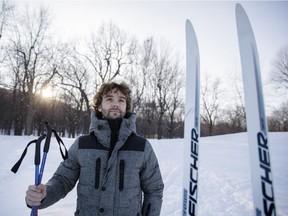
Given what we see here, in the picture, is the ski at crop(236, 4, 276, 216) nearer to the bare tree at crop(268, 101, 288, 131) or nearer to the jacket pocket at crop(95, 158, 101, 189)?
the jacket pocket at crop(95, 158, 101, 189)

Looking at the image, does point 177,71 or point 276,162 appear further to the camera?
point 177,71

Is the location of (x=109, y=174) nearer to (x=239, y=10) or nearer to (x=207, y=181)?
(x=239, y=10)

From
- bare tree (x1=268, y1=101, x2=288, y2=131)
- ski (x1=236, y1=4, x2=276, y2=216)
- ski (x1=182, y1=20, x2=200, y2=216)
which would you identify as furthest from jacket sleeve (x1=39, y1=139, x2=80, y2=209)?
bare tree (x1=268, y1=101, x2=288, y2=131)

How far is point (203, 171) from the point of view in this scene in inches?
272

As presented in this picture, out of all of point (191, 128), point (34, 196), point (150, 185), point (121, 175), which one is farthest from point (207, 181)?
point (34, 196)

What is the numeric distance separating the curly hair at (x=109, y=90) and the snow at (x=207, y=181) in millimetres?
2819

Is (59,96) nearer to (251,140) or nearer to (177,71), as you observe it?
(177,71)

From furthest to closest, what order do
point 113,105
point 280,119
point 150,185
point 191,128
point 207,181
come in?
1. point 280,119
2. point 207,181
3. point 191,128
4. point 113,105
5. point 150,185

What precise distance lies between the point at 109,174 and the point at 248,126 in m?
1.32

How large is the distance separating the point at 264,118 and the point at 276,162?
7003mm

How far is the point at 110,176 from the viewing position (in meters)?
1.63

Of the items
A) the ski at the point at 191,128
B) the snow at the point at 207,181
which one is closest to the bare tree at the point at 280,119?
the snow at the point at 207,181

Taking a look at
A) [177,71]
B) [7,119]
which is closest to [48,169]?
[177,71]

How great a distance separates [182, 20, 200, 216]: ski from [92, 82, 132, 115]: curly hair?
736mm
